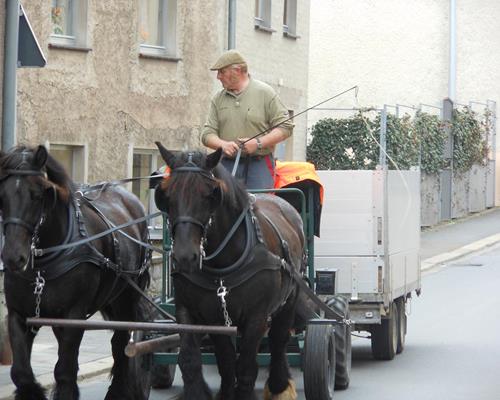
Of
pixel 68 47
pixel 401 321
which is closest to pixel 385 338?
pixel 401 321

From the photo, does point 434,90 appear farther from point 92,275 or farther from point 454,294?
point 92,275

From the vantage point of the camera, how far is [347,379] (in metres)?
11.8

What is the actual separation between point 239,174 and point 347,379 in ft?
7.82

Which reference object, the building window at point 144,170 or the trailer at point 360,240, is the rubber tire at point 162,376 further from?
the building window at point 144,170

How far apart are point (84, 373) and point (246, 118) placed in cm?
332

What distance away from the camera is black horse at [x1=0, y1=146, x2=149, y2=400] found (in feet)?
27.0

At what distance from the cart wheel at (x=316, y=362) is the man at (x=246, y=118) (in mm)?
1319

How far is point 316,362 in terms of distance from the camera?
10.2 meters

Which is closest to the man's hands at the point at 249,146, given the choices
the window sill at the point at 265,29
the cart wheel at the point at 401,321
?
the cart wheel at the point at 401,321

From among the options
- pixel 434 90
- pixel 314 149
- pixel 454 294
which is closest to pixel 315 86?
pixel 434 90

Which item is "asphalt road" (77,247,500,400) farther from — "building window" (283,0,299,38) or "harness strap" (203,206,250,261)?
"building window" (283,0,299,38)

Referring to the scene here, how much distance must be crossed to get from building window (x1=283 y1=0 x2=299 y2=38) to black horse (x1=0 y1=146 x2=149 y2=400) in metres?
18.0

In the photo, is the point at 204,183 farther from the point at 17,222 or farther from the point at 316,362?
the point at 316,362

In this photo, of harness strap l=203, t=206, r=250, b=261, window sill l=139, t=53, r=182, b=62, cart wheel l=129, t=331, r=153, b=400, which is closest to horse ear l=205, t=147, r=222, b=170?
harness strap l=203, t=206, r=250, b=261
